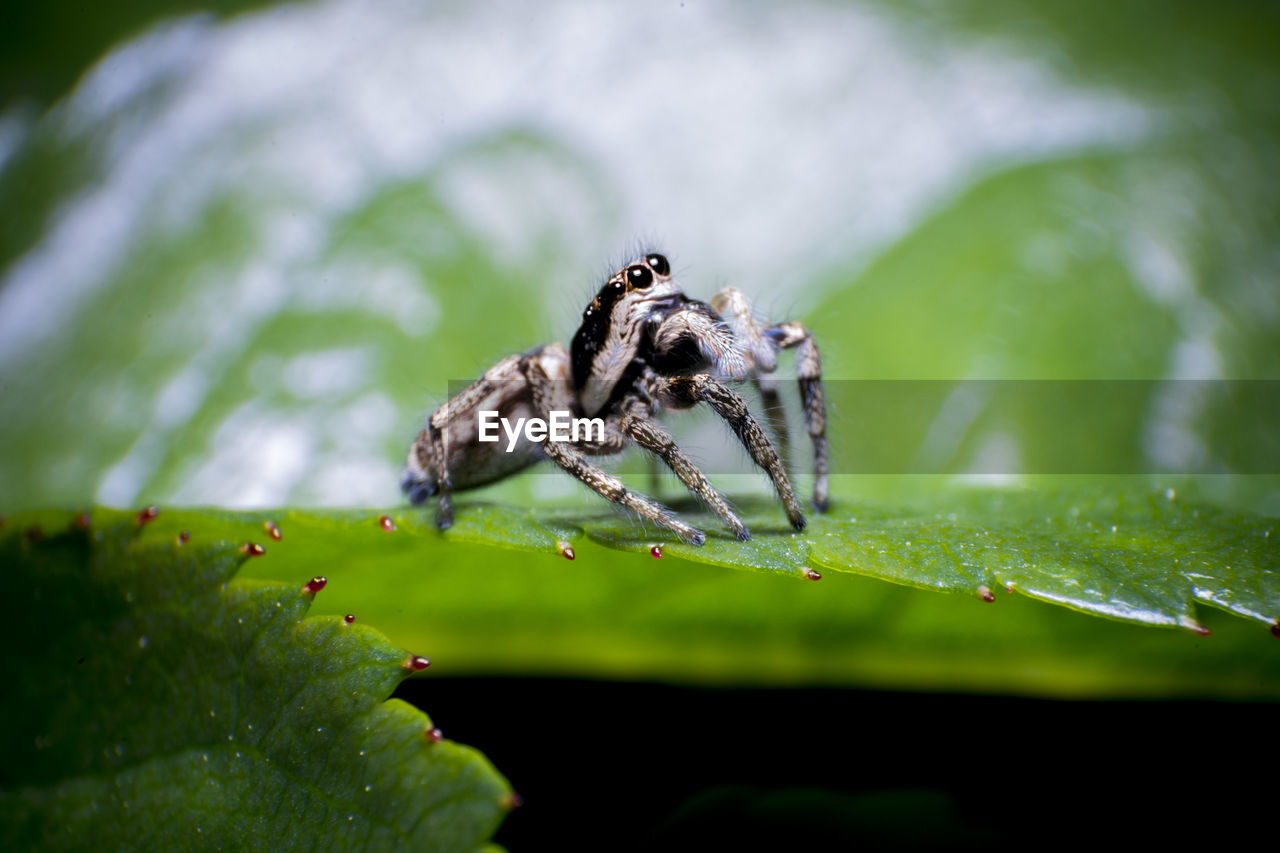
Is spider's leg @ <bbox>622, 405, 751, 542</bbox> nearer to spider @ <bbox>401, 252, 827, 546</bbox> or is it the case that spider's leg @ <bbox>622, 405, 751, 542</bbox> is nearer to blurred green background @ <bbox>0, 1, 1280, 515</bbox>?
spider @ <bbox>401, 252, 827, 546</bbox>

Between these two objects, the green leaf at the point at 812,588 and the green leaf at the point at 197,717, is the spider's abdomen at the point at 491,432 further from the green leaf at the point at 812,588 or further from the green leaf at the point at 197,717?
the green leaf at the point at 197,717

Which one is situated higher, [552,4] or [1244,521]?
[552,4]

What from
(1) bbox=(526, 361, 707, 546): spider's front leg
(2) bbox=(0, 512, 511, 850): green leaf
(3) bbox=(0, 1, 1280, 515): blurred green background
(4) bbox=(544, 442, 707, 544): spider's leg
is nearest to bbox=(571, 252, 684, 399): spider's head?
(1) bbox=(526, 361, 707, 546): spider's front leg

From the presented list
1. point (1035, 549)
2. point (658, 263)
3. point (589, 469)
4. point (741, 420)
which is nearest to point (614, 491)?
point (589, 469)

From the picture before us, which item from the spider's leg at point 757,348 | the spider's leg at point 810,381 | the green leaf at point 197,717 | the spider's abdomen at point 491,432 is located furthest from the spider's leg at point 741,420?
the green leaf at point 197,717

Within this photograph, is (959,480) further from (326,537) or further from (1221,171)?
(326,537)

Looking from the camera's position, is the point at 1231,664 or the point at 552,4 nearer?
the point at 1231,664

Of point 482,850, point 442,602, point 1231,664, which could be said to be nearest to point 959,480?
point 1231,664

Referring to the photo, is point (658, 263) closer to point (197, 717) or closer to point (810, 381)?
point (810, 381)

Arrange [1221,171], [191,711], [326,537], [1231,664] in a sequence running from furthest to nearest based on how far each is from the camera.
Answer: [1221,171], [1231,664], [326,537], [191,711]
